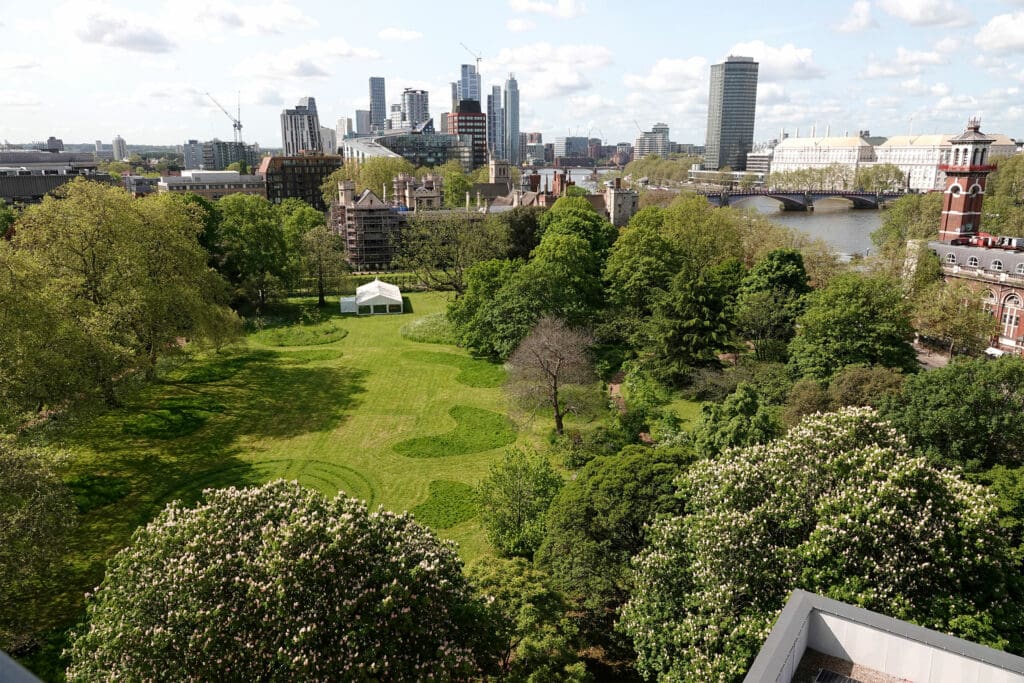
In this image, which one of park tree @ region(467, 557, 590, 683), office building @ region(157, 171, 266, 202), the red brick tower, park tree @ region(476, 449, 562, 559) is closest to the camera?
park tree @ region(467, 557, 590, 683)

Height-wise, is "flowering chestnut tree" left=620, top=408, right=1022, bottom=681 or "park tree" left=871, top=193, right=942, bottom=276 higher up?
"park tree" left=871, top=193, right=942, bottom=276

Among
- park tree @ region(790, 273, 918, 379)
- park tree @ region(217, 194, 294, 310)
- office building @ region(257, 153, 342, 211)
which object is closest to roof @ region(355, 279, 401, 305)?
park tree @ region(217, 194, 294, 310)

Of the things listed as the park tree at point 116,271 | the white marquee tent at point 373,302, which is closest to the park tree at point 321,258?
the white marquee tent at point 373,302

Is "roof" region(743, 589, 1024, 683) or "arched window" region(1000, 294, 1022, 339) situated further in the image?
"arched window" region(1000, 294, 1022, 339)

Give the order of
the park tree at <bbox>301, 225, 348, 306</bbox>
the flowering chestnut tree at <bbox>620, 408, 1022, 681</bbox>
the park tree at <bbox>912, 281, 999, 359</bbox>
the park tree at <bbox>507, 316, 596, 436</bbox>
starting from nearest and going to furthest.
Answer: the flowering chestnut tree at <bbox>620, 408, 1022, 681</bbox> → the park tree at <bbox>507, 316, 596, 436</bbox> → the park tree at <bbox>912, 281, 999, 359</bbox> → the park tree at <bbox>301, 225, 348, 306</bbox>

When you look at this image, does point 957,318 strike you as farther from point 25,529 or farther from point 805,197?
A: point 805,197

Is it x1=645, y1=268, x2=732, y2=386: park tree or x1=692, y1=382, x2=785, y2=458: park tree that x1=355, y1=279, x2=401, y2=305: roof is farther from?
x1=692, y1=382, x2=785, y2=458: park tree
